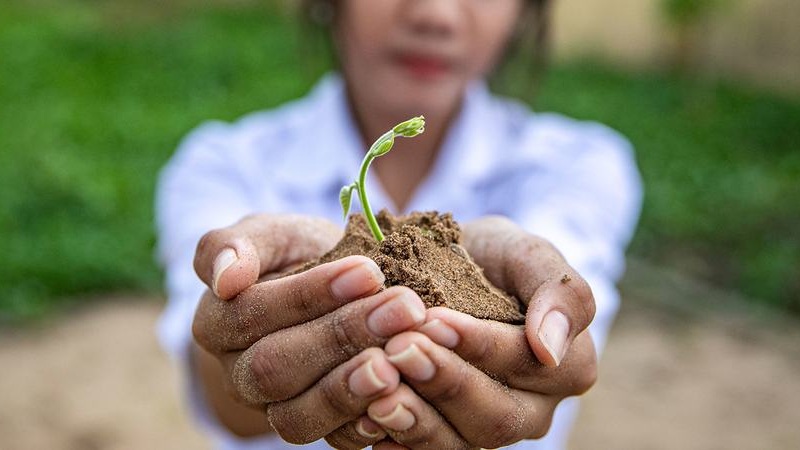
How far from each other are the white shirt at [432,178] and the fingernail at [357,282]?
1024 mm

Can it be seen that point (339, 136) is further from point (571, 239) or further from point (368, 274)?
point (368, 274)

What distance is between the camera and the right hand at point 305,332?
1085 mm

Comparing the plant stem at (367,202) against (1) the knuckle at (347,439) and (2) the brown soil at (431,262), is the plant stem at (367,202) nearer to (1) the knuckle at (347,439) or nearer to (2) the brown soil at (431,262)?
(2) the brown soil at (431,262)

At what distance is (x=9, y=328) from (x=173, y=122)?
280cm

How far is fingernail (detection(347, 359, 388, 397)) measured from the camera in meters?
1.06

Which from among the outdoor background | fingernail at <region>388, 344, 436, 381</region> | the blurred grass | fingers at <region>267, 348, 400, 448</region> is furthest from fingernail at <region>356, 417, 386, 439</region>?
the blurred grass

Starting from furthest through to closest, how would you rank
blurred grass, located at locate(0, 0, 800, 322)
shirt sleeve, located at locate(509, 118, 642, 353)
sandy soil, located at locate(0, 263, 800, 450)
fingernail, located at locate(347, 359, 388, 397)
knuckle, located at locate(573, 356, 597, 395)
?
blurred grass, located at locate(0, 0, 800, 322) → sandy soil, located at locate(0, 263, 800, 450) → shirt sleeve, located at locate(509, 118, 642, 353) → knuckle, located at locate(573, 356, 597, 395) → fingernail, located at locate(347, 359, 388, 397)

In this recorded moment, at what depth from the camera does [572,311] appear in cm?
120

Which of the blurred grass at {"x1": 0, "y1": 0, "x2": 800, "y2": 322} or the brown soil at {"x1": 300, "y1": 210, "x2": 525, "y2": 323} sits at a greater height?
the brown soil at {"x1": 300, "y1": 210, "x2": 525, "y2": 323}

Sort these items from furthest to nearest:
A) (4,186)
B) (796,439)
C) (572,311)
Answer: (4,186)
(796,439)
(572,311)

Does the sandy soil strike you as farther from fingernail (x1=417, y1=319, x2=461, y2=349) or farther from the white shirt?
fingernail (x1=417, y1=319, x2=461, y2=349)

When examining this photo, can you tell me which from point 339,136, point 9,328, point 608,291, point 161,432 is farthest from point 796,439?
point 9,328

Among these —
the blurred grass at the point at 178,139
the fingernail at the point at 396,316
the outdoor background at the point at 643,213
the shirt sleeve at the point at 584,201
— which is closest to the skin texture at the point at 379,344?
the fingernail at the point at 396,316

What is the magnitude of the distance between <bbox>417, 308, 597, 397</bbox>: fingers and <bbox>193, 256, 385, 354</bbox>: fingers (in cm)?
10
